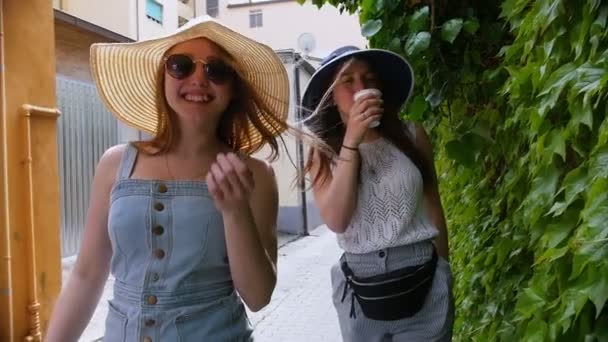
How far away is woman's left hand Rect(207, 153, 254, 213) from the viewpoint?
1.46 m

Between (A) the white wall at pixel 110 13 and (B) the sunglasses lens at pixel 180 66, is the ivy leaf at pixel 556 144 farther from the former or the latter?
(A) the white wall at pixel 110 13

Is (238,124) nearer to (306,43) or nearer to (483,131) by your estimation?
(483,131)

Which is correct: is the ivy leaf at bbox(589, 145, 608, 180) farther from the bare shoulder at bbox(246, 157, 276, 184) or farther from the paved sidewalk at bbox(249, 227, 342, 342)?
the paved sidewalk at bbox(249, 227, 342, 342)

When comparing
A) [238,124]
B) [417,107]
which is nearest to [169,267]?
[238,124]

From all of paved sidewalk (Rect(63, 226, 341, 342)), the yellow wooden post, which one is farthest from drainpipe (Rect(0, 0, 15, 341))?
paved sidewalk (Rect(63, 226, 341, 342))

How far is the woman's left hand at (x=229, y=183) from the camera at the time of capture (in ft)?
4.80

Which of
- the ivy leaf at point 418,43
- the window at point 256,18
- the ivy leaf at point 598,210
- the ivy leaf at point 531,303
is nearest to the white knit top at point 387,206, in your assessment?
the ivy leaf at point 418,43

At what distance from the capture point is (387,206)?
2.14 metres

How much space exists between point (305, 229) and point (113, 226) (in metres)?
11.9

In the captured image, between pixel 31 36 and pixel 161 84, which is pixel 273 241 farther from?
pixel 31 36

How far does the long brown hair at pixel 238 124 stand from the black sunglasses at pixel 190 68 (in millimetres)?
59

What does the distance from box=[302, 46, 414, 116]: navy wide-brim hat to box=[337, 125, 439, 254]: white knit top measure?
1.02 feet

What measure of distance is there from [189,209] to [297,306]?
19.1 ft

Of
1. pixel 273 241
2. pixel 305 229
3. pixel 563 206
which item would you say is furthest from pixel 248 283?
pixel 305 229
